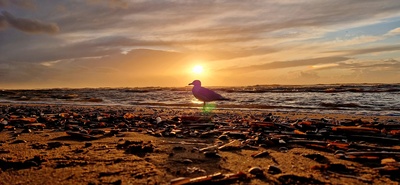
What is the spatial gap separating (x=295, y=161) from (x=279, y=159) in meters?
0.28

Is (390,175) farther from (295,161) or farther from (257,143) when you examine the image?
(257,143)

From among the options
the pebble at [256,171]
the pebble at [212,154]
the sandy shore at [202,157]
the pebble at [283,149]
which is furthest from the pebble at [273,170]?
the pebble at [283,149]

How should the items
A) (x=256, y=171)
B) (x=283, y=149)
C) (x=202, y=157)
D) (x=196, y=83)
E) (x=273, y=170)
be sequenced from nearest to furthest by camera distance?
1. (x=256, y=171)
2. (x=273, y=170)
3. (x=202, y=157)
4. (x=283, y=149)
5. (x=196, y=83)

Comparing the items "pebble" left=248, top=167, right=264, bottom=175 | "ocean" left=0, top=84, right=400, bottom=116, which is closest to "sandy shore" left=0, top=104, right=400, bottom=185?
"pebble" left=248, top=167, right=264, bottom=175

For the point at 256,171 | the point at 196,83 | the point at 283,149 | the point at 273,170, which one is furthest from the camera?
the point at 196,83

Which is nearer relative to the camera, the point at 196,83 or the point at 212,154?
the point at 212,154

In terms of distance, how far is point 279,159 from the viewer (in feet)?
16.7

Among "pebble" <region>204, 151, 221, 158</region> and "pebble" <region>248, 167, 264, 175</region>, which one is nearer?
"pebble" <region>248, 167, 264, 175</region>

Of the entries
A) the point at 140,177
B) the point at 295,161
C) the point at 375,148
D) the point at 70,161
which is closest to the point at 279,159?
the point at 295,161

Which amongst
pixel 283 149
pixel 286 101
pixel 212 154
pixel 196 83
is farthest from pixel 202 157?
pixel 286 101

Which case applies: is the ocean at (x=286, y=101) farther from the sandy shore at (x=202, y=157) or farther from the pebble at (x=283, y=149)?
the pebble at (x=283, y=149)

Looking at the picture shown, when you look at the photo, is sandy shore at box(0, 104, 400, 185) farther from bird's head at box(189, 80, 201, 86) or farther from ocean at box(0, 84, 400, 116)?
ocean at box(0, 84, 400, 116)

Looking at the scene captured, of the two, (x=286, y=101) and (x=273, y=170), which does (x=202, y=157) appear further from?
(x=286, y=101)

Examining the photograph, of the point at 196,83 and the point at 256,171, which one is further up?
the point at 196,83
